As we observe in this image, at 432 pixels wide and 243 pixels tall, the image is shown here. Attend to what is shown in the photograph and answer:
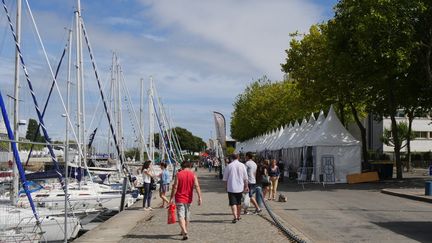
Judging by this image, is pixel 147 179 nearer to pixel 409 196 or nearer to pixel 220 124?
pixel 409 196

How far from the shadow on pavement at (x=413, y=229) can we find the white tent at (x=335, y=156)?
18.1 m

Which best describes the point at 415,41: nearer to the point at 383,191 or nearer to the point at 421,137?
the point at 383,191

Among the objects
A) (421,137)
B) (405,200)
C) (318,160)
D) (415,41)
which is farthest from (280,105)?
(405,200)

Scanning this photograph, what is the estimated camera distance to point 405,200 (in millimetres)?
22859

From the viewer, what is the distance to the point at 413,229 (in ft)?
46.5

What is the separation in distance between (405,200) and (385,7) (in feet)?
32.2

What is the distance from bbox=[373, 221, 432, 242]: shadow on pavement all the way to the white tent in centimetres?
1810

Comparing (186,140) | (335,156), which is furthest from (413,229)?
(186,140)

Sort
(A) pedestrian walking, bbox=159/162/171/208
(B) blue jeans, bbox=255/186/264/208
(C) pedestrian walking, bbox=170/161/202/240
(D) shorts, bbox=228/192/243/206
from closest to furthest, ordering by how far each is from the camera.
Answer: (C) pedestrian walking, bbox=170/161/202/240, (D) shorts, bbox=228/192/243/206, (B) blue jeans, bbox=255/186/264/208, (A) pedestrian walking, bbox=159/162/171/208

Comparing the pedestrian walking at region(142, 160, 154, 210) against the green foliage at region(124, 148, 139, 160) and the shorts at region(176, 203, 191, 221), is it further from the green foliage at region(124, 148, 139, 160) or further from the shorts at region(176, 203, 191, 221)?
the green foliage at region(124, 148, 139, 160)

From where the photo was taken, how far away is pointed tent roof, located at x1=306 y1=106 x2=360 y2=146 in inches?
1332

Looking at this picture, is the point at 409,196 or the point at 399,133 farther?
the point at 399,133

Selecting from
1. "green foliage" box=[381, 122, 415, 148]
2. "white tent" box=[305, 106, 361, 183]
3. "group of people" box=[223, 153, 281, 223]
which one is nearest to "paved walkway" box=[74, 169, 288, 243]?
"group of people" box=[223, 153, 281, 223]

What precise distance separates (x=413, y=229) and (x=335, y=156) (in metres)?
19.8
